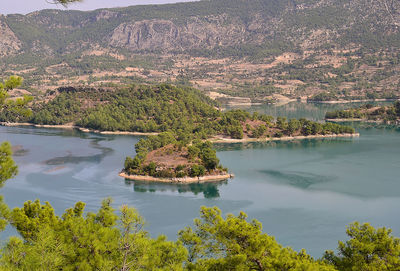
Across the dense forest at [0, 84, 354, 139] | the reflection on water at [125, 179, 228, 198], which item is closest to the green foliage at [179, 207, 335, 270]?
the reflection on water at [125, 179, 228, 198]

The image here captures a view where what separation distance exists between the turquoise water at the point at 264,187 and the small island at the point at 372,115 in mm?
31083

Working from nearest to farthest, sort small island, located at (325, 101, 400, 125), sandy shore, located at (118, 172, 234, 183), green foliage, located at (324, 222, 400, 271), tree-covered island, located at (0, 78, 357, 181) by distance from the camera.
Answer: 1. green foliage, located at (324, 222, 400, 271)
2. sandy shore, located at (118, 172, 234, 183)
3. tree-covered island, located at (0, 78, 357, 181)
4. small island, located at (325, 101, 400, 125)

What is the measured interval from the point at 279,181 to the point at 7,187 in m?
37.3

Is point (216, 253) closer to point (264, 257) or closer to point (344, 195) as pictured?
point (264, 257)

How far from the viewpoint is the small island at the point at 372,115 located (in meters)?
→ 120

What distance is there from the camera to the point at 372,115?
125938 mm

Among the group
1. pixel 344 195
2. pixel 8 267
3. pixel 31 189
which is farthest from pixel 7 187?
pixel 8 267

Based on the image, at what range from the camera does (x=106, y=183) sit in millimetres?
61062

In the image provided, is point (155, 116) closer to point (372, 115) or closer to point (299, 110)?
point (299, 110)

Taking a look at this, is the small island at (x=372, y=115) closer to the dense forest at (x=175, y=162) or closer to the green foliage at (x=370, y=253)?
the dense forest at (x=175, y=162)

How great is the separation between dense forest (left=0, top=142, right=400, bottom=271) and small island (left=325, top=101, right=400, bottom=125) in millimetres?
106067

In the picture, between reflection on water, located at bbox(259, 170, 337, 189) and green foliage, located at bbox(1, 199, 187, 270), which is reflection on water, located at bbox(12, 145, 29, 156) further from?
green foliage, located at bbox(1, 199, 187, 270)

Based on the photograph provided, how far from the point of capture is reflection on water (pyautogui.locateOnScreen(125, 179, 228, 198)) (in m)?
57.9

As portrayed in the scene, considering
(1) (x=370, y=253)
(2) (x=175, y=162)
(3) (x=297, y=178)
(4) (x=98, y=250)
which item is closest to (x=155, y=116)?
(2) (x=175, y=162)
